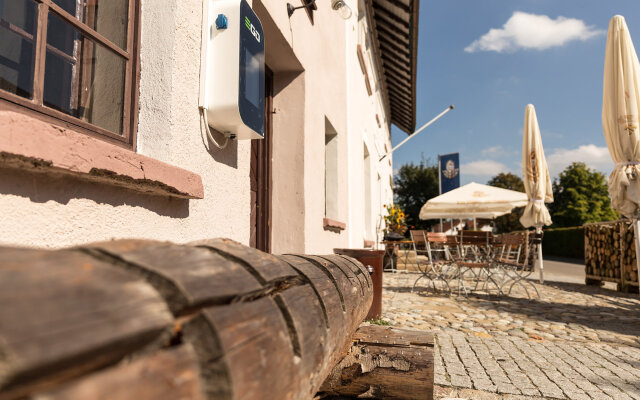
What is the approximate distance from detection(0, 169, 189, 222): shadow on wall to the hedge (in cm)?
2627

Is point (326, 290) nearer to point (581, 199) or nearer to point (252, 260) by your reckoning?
point (252, 260)

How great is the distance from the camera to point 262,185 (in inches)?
159

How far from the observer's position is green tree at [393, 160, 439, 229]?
32.8 metres

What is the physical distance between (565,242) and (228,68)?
2831cm

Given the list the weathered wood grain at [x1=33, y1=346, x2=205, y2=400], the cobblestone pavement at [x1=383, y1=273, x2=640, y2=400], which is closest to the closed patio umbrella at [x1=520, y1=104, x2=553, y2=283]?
the cobblestone pavement at [x1=383, y1=273, x2=640, y2=400]

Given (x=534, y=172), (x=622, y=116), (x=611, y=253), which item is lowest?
(x=611, y=253)

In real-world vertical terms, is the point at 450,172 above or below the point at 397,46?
below

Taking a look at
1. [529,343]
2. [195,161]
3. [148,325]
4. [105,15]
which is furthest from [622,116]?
[148,325]

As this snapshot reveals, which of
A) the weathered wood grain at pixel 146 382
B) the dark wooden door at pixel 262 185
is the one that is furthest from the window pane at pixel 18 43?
the dark wooden door at pixel 262 185

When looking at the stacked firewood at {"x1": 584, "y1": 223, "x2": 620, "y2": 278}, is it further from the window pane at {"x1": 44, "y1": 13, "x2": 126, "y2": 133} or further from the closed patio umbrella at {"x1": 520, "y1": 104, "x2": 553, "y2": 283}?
the window pane at {"x1": 44, "y1": 13, "x2": 126, "y2": 133}

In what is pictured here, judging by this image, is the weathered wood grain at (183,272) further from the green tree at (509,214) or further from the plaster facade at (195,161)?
the green tree at (509,214)

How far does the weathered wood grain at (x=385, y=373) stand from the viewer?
1.76 m

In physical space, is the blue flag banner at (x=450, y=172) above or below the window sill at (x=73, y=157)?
above

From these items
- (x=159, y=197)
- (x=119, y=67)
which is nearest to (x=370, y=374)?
(x=159, y=197)
